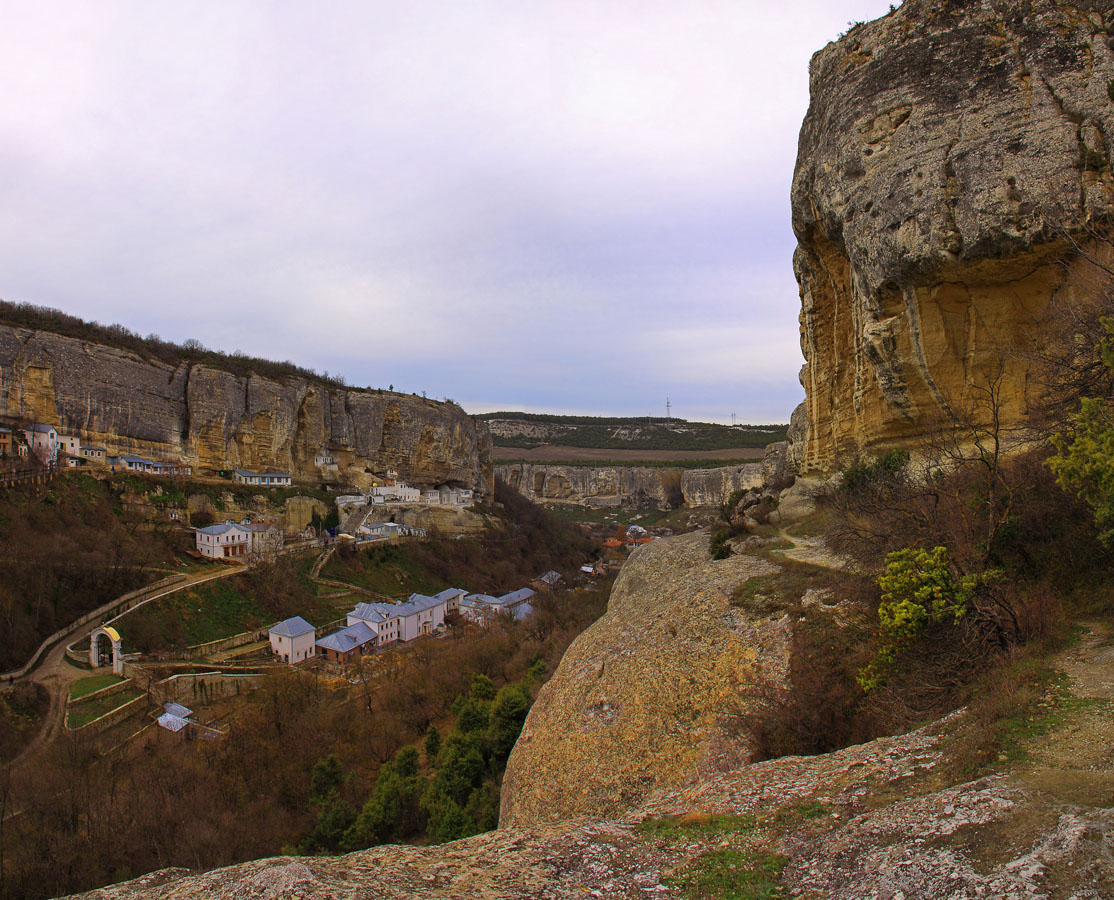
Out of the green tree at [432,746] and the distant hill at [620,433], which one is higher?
the distant hill at [620,433]

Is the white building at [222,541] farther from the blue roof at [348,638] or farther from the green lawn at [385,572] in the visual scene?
the blue roof at [348,638]

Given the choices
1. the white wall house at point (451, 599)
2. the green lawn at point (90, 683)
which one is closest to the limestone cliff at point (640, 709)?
the green lawn at point (90, 683)

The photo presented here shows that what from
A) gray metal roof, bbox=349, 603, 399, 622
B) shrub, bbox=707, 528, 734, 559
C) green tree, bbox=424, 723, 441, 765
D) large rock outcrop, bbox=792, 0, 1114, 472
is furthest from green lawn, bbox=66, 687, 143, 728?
large rock outcrop, bbox=792, 0, 1114, 472

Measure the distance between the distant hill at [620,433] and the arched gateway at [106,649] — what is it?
85.8 meters

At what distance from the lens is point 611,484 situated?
273 feet

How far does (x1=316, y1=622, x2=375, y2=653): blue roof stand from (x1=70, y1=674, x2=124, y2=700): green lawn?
7349 mm

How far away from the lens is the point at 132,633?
23125 mm

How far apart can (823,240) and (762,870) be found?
1517cm

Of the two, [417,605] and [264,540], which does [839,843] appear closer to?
[417,605]

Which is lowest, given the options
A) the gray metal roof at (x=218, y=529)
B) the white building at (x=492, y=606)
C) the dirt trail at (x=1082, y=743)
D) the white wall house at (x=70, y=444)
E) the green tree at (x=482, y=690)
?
the white building at (x=492, y=606)

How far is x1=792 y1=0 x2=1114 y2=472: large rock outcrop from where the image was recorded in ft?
30.5

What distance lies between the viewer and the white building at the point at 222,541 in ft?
106

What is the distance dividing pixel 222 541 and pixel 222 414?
11754mm

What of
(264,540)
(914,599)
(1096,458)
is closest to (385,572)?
(264,540)
